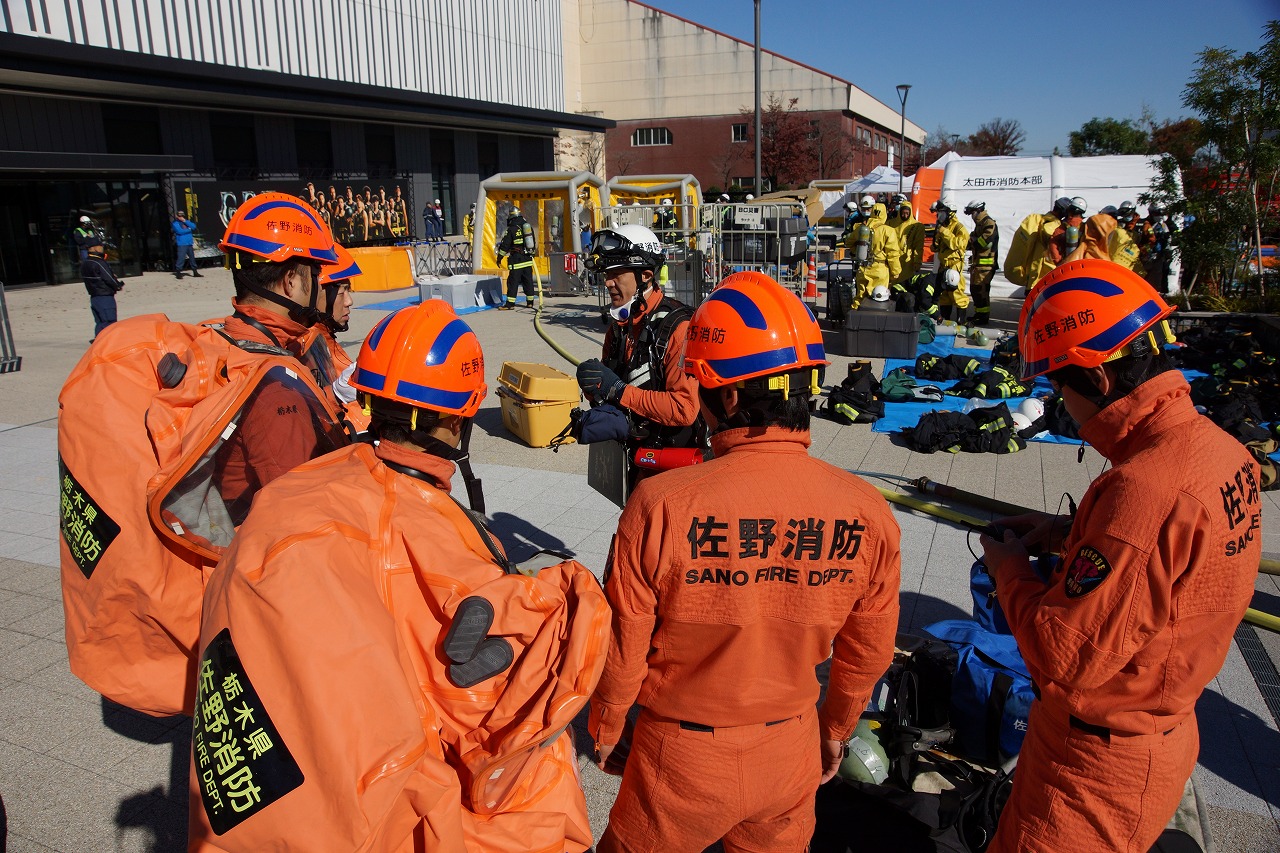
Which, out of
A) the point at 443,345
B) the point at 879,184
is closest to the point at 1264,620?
the point at 443,345

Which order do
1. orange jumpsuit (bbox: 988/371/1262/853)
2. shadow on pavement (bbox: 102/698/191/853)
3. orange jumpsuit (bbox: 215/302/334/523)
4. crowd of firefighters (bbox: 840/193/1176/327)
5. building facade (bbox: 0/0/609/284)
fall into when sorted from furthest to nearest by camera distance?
building facade (bbox: 0/0/609/284), crowd of firefighters (bbox: 840/193/1176/327), shadow on pavement (bbox: 102/698/191/853), orange jumpsuit (bbox: 215/302/334/523), orange jumpsuit (bbox: 988/371/1262/853)

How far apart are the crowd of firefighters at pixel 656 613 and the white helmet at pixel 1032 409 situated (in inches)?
279

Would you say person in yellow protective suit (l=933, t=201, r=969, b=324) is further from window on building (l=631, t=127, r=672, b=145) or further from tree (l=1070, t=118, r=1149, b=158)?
window on building (l=631, t=127, r=672, b=145)

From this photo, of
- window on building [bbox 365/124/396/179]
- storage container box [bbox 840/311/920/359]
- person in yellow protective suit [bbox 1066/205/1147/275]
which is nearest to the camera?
person in yellow protective suit [bbox 1066/205/1147/275]

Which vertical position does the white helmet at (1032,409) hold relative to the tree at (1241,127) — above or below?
below

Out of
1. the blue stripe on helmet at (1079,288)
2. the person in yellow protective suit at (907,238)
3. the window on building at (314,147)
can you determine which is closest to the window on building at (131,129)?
the window on building at (314,147)

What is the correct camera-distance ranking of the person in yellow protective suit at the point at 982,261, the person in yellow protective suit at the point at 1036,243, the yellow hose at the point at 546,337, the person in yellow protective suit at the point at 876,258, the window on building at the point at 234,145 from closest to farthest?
the yellow hose at the point at 546,337 → the person in yellow protective suit at the point at 1036,243 → the person in yellow protective suit at the point at 876,258 → the person in yellow protective suit at the point at 982,261 → the window on building at the point at 234,145

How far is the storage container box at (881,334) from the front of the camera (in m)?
12.5

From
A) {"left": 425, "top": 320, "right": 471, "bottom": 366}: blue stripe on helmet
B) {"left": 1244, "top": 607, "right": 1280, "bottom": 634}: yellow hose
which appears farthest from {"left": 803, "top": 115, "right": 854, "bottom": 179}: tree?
{"left": 425, "top": 320, "right": 471, "bottom": 366}: blue stripe on helmet

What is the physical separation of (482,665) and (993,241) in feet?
50.1

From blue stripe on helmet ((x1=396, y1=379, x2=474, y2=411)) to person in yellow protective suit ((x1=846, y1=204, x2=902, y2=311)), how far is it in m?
12.5

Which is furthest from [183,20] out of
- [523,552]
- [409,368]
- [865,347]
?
[409,368]

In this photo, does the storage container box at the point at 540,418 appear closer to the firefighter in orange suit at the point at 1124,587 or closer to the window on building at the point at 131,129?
the firefighter in orange suit at the point at 1124,587

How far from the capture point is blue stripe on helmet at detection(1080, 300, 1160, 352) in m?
2.16
